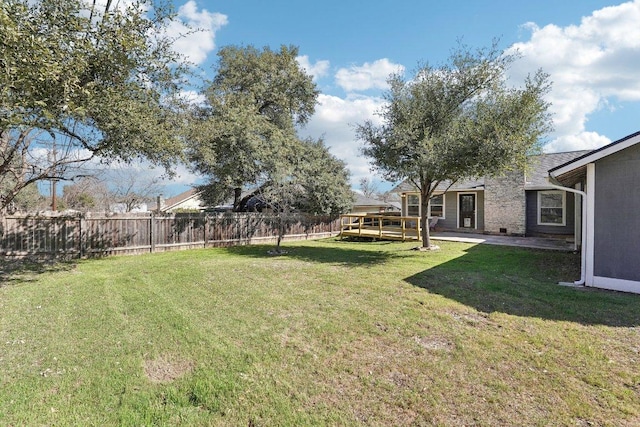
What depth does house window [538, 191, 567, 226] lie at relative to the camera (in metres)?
15.0

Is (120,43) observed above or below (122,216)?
above

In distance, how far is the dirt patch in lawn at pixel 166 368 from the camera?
124 inches

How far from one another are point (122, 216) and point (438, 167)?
412 inches

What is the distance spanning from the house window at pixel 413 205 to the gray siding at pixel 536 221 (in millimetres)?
5676

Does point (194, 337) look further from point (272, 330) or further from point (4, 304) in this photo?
point (4, 304)

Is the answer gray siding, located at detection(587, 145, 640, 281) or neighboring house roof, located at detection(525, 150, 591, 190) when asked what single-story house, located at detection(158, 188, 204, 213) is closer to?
neighboring house roof, located at detection(525, 150, 591, 190)

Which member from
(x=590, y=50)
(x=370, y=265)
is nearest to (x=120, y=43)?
(x=370, y=265)

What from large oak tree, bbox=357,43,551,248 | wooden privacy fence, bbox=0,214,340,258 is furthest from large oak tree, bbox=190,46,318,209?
large oak tree, bbox=357,43,551,248

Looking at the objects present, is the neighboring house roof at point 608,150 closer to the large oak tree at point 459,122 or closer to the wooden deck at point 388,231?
the large oak tree at point 459,122

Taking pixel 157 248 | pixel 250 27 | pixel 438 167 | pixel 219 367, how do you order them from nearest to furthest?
1. pixel 219 367
2. pixel 438 167
3. pixel 157 248
4. pixel 250 27

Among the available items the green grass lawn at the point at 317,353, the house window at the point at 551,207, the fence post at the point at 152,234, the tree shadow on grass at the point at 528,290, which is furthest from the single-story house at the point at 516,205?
the fence post at the point at 152,234

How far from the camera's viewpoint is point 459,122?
10.4 metres

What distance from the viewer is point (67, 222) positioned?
10.3 meters

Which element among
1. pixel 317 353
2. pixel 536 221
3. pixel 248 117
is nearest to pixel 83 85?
pixel 317 353
